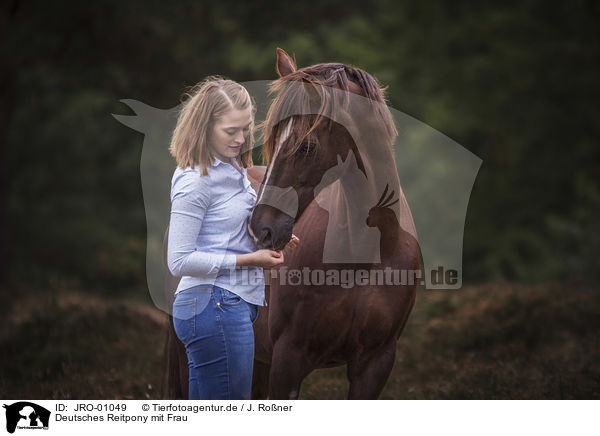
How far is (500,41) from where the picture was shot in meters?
11.4

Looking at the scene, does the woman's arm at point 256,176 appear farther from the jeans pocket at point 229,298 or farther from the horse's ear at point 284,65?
the jeans pocket at point 229,298

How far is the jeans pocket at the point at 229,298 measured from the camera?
2.38m

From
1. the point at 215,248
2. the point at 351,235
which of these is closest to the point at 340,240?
the point at 351,235

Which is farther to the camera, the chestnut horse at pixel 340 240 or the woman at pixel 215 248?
the chestnut horse at pixel 340 240

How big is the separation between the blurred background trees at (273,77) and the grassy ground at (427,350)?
9.67 feet

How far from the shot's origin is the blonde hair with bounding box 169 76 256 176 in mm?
2428

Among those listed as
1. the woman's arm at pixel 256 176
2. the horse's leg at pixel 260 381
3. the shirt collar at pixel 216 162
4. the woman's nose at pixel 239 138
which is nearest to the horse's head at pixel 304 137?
the woman's nose at pixel 239 138

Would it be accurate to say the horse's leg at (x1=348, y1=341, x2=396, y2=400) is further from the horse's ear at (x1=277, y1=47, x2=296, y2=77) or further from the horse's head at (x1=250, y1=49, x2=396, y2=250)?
the horse's ear at (x1=277, y1=47, x2=296, y2=77)

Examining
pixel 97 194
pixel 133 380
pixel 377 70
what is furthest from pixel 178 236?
pixel 97 194

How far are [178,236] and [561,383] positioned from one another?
3461mm

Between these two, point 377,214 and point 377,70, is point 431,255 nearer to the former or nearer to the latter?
point 377,70

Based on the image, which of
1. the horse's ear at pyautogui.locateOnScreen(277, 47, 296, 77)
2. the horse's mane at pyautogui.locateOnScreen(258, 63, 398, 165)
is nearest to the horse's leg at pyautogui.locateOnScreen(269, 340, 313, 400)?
the horse's mane at pyautogui.locateOnScreen(258, 63, 398, 165)

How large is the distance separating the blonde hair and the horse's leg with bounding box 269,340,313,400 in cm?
109
